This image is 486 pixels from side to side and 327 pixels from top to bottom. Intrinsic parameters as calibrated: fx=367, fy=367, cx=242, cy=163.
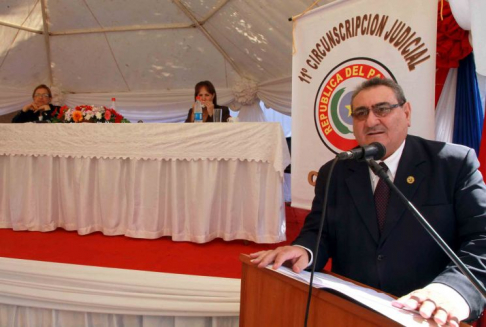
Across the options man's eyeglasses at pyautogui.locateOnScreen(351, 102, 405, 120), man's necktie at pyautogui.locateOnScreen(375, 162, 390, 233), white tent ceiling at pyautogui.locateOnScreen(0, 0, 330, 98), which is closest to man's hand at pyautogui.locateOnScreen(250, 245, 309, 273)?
man's necktie at pyautogui.locateOnScreen(375, 162, 390, 233)

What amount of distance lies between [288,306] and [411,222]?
48 cm

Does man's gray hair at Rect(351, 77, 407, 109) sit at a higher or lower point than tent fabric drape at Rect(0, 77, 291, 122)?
lower

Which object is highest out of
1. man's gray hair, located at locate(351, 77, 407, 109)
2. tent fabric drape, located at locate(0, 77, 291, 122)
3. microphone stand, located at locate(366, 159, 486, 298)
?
tent fabric drape, located at locate(0, 77, 291, 122)

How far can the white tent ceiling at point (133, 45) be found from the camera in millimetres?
5207

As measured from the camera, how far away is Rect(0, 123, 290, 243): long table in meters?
2.78

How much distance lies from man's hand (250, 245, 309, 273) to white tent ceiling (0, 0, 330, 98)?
404 cm

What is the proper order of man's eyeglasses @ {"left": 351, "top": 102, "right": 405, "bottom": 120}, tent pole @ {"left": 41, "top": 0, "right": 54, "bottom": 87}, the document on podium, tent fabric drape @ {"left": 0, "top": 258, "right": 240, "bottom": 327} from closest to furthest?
the document on podium → man's eyeglasses @ {"left": 351, "top": 102, "right": 405, "bottom": 120} → tent fabric drape @ {"left": 0, "top": 258, "right": 240, "bottom": 327} → tent pole @ {"left": 41, "top": 0, "right": 54, "bottom": 87}

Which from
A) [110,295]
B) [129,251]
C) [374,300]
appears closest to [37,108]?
[129,251]

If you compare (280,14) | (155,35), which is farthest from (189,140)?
(155,35)

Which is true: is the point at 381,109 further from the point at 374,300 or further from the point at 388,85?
the point at 374,300

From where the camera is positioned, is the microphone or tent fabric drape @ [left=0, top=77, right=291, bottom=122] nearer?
the microphone

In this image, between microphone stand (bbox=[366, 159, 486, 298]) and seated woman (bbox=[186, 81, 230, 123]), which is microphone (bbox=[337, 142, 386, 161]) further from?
seated woman (bbox=[186, 81, 230, 123])

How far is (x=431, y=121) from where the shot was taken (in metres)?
1.71

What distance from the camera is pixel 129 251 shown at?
2695 mm
